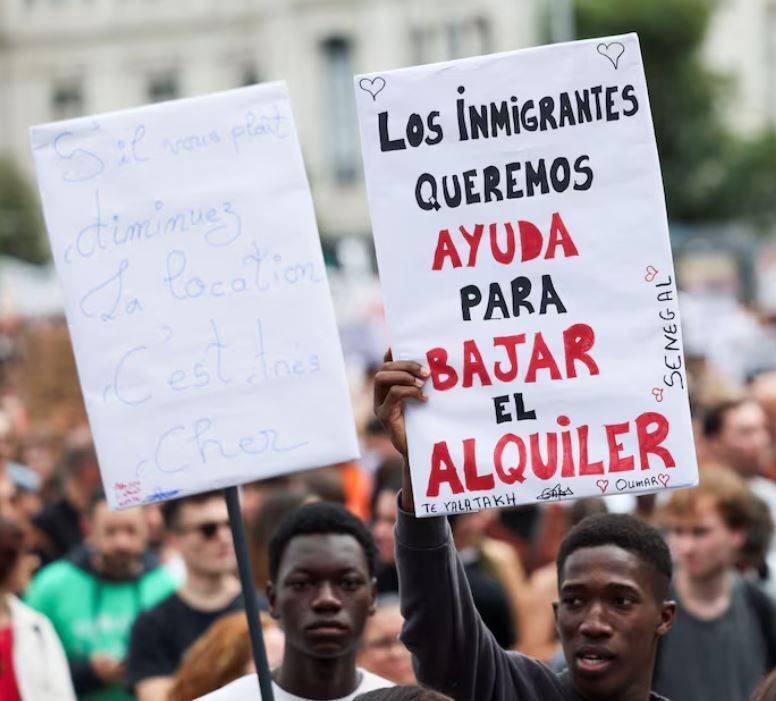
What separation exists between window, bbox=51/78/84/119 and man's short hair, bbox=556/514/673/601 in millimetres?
76301

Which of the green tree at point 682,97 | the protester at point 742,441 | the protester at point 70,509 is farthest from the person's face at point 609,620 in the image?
the green tree at point 682,97

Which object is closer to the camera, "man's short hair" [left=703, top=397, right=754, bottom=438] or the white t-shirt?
the white t-shirt

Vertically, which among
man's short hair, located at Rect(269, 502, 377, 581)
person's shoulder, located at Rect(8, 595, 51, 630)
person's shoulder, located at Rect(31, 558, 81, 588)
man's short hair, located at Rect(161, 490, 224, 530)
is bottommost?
person's shoulder, located at Rect(31, 558, 81, 588)

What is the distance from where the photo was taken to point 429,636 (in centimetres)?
434

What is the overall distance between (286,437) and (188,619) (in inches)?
84.1

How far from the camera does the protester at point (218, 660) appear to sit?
5.82 m

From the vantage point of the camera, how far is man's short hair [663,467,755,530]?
6.96m

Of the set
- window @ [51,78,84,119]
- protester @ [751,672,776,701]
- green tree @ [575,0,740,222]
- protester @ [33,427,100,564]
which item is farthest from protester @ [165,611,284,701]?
window @ [51,78,84,119]

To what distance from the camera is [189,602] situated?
6.98 metres

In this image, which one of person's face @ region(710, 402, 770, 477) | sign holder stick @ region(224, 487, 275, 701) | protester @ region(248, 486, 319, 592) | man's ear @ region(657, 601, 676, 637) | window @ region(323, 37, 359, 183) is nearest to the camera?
man's ear @ region(657, 601, 676, 637)

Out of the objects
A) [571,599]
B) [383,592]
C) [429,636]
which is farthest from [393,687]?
[383,592]

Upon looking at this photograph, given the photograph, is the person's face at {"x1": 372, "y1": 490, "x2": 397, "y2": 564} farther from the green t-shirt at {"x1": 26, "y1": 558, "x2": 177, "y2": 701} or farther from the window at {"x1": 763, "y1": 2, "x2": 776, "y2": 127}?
the window at {"x1": 763, "y1": 2, "x2": 776, "y2": 127}

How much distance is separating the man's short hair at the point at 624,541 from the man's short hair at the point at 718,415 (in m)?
4.32

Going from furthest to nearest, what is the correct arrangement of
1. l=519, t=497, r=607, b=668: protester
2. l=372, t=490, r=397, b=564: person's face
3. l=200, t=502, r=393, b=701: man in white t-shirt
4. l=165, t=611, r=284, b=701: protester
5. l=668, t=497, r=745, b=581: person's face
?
l=372, t=490, r=397, b=564: person's face → l=519, t=497, r=607, b=668: protester → l=668, t=497, r=745, b=581: person's face → l=165, t=611, r=284, b=701: protester → l=200, t=502, r=393, b=701: man in white t-shirt
